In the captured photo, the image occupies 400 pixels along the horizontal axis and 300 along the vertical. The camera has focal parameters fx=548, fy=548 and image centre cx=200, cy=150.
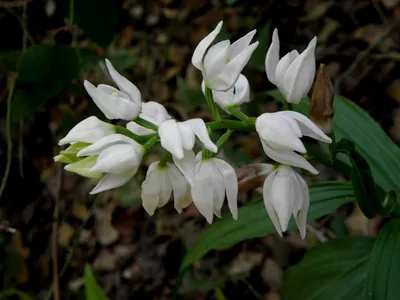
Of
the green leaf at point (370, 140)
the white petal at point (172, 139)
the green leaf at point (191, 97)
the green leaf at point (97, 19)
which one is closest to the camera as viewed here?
the white petal at point (172, 139)

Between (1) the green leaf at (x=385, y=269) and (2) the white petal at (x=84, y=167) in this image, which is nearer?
(2) the white petal at (x=84, y=167)

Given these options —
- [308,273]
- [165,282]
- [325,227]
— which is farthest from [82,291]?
[308,273]

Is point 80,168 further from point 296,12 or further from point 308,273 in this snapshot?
point 296,12

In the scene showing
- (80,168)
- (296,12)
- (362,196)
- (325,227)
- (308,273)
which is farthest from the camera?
(296,12)

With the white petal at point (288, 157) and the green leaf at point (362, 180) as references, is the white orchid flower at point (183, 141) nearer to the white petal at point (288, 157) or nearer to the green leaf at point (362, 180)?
the white petal at point (288, 157)

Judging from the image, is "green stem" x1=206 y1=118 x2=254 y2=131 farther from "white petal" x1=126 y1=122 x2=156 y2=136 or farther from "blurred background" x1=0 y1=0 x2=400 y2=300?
"blurred background" x1=0 y1=0 x2=400 y2=300

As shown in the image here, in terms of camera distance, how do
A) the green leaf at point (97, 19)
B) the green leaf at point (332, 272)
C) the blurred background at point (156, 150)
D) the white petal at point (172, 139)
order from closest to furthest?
the white petal at point (172, 139), the green leaf at point (332, 272), the green leaf at point (97, 19), the blurred background at point (156, 150)

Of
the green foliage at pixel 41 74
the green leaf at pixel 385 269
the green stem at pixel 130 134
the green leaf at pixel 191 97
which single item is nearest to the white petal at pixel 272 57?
the green stem at pixel 130 134
